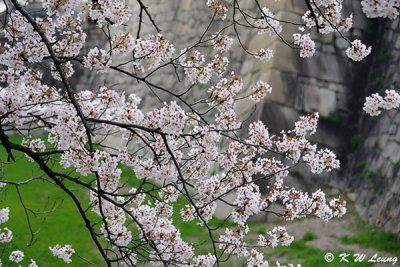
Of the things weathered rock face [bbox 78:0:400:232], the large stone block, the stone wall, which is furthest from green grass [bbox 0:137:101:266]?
the stone wall

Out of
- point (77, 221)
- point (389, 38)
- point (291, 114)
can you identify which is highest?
point (389, 38)

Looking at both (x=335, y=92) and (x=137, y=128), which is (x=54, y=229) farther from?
(x=335, y=92)

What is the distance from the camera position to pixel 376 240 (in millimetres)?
4863

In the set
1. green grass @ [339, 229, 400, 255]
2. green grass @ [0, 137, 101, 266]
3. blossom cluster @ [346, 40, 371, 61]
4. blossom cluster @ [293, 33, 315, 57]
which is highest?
green grass @ [0, 137, 101, 266]

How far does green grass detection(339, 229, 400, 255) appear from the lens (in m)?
4.61

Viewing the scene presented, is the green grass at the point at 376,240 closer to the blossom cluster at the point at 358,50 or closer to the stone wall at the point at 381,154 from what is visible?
the stone wall at the point at 381,154

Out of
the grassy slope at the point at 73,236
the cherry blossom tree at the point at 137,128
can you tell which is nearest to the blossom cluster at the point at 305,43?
the cherry blossom tree at the point at 137,128

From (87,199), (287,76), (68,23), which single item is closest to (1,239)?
(68,23)

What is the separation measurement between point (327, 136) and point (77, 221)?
143 inches

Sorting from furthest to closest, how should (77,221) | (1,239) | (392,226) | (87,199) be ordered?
(87,199) → (77,221) → (392,226) → (1,239)

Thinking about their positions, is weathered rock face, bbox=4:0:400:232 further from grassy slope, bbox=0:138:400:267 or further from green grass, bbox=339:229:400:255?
grassy slope, bbox=0:138:400:267

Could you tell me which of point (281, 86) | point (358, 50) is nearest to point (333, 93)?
point (281, 86)

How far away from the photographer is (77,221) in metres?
6.13

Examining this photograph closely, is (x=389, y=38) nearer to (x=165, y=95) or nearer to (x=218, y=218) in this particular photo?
(x=218, y=218)
